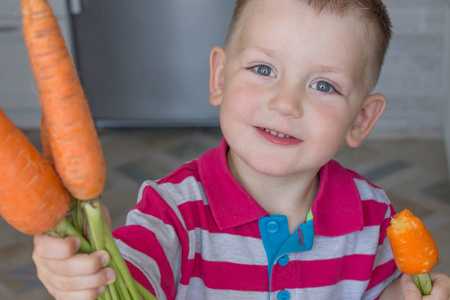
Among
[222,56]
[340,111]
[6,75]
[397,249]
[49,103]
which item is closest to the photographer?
[49,103]

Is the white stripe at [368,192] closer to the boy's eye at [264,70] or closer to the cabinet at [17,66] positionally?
the boy's eye at [264,70]

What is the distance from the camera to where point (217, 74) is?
1.09 m

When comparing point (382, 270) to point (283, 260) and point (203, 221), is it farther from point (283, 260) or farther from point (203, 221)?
point (203, 221)

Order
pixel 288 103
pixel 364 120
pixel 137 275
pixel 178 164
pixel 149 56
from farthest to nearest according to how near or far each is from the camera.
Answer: pixel 149 56
pixel 178 164
pixel 364 120
pixel 288 103
pixel 137 275

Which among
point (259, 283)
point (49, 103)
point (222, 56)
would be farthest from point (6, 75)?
point (49, 103)

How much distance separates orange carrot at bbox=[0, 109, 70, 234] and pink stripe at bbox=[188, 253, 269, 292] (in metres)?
0.41

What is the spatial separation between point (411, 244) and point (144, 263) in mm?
392

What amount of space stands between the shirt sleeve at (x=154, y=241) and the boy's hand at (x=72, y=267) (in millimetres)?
158

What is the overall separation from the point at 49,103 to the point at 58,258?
161 millimetres

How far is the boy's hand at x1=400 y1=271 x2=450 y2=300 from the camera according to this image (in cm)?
89

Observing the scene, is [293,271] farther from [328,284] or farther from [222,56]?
[222,56]

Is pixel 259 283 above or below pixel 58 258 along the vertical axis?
below

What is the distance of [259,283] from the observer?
95cm

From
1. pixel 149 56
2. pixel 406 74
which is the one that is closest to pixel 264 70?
pixel 149 56
